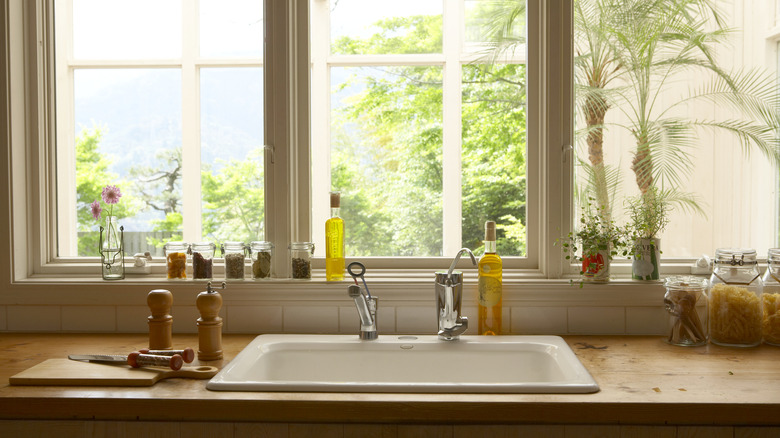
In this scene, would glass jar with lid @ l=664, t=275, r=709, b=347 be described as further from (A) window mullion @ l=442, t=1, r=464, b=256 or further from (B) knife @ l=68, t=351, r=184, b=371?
(B) knife @ l=68, t=351, r=184, b=371

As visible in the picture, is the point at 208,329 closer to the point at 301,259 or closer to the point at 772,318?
the point at 301,259

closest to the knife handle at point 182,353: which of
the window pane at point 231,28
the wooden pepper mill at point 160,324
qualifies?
the wooden pepper mill at point 160,324

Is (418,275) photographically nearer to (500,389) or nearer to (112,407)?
(500,389)

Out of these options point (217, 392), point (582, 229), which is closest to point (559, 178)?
point (582, 229)

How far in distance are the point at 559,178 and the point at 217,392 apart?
3.95 feet

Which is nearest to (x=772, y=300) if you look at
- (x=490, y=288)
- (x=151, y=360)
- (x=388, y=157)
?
(x=490, y=288)

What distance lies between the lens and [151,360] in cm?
Result: 155

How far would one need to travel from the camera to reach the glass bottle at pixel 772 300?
5.97 ft

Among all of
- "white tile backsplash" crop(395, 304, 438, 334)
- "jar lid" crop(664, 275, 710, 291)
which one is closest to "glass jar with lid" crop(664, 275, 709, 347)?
"jar lid" crop(664, 275, 710, 291)

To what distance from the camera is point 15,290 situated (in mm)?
2064

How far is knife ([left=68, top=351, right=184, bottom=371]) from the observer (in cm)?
153

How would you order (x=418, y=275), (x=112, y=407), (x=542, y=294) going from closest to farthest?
(x=112, y=407) < (x=542, y=294) < (x=418, y=275)

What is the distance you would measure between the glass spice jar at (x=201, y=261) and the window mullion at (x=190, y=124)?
24cm

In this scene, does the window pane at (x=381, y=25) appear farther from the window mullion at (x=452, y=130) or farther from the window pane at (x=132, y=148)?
the window pane at (x=132, y=148)
